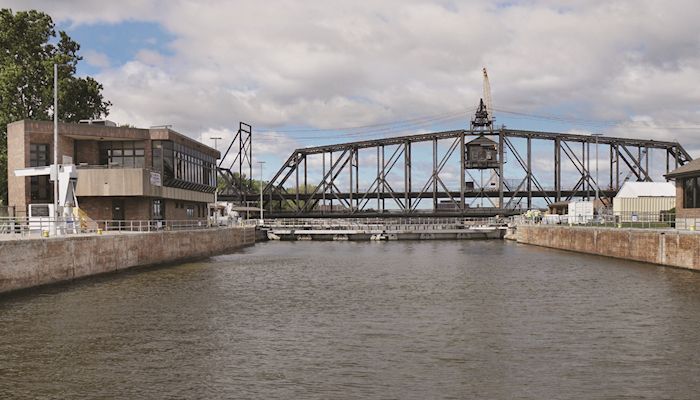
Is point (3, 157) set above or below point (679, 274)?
above

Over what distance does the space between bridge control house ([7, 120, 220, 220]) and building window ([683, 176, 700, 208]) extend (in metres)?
48.4

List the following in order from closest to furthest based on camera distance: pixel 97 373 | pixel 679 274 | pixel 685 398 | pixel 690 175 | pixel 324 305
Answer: pixel 685 398
pixel 97 373
pixel 324 305
pixel 679 274
pixel 690 175

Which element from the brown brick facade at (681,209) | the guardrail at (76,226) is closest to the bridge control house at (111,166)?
the guardrail at (76,226)

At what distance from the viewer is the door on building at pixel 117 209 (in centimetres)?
6153

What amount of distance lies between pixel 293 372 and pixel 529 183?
13275 cm

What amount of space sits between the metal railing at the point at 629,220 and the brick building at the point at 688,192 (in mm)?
572

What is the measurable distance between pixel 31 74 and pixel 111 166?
2761 centimetres

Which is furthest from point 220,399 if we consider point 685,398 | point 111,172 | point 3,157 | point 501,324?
point 3,157

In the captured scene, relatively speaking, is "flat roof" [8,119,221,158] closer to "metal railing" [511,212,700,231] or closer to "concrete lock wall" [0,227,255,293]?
"concrete lock wall" [0,227,255,293]

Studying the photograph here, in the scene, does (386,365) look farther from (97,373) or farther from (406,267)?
(406,267)

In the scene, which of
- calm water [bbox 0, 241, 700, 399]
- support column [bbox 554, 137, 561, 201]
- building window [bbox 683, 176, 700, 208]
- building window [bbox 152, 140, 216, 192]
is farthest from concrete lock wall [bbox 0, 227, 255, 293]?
support column [bbox 554, 137, 561, 201]

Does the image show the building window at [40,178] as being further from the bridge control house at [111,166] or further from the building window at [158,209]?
the building window at [158,209]

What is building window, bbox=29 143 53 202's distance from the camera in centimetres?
5900

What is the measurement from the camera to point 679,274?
43656 mm
